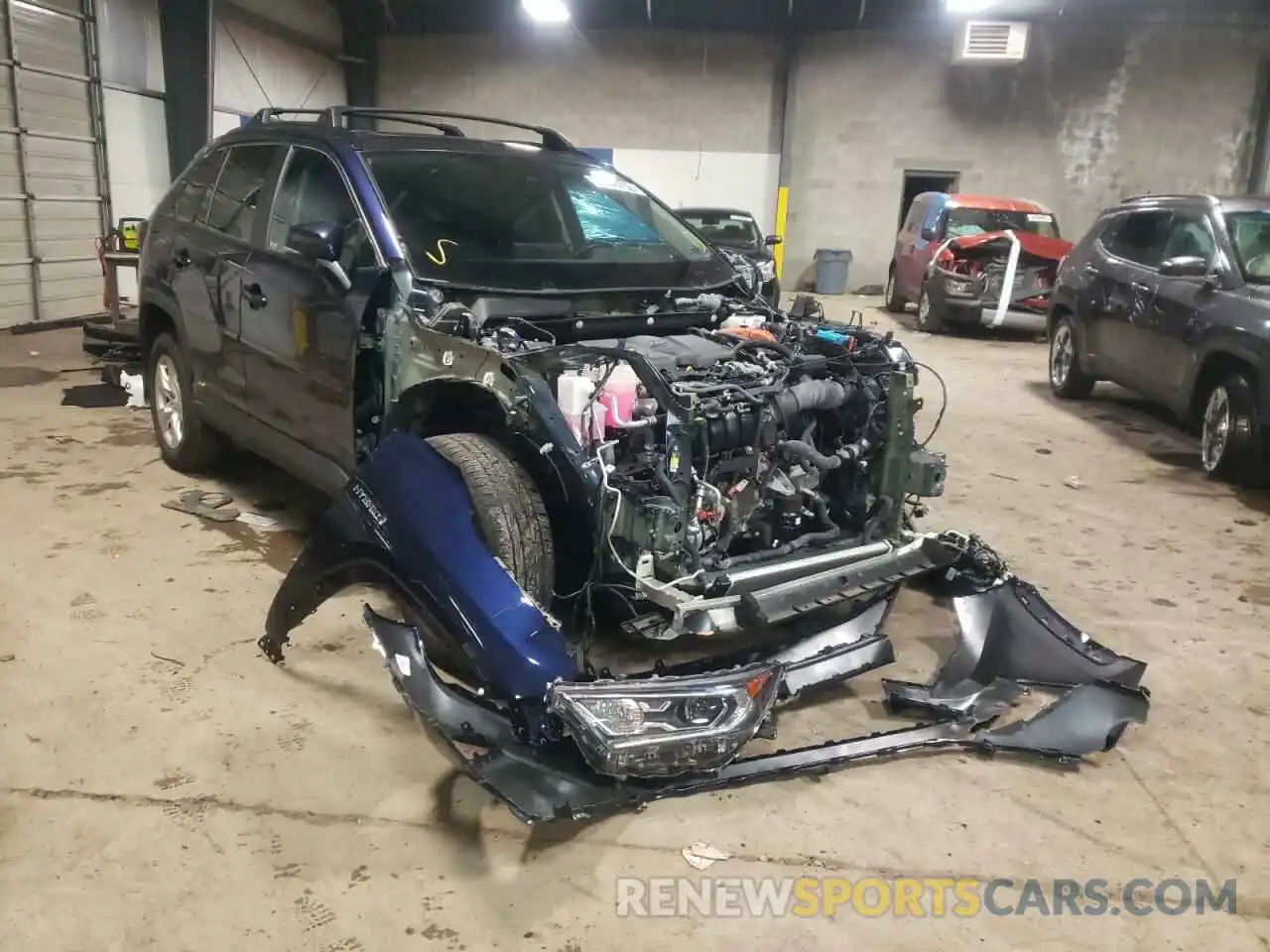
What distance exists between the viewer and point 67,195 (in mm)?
10383

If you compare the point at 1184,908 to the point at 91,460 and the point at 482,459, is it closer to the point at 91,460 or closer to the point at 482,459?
the point at 482,459

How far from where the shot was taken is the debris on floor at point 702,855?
2.32m

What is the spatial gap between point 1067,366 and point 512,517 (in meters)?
6.60

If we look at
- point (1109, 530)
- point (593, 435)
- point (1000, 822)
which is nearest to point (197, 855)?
point (593, 435)

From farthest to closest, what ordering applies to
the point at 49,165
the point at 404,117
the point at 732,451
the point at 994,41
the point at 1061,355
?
the point at 994,41 → the point at 49,165 → the point at 1061,355 → the point at 404,117 → the point at 732,451

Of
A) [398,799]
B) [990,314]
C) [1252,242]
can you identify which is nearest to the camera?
[398,799]

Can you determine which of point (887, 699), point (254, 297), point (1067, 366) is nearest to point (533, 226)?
point (254, 297)

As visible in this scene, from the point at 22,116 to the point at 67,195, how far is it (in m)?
0.95

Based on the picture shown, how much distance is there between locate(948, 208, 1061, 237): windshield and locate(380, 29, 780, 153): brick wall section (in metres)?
5.32

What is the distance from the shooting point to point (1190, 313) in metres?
5.96

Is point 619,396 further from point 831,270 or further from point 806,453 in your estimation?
point 831,270

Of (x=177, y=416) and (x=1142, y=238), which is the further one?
(x=1142, y=238)

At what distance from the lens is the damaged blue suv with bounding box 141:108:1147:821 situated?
2414 millimetres

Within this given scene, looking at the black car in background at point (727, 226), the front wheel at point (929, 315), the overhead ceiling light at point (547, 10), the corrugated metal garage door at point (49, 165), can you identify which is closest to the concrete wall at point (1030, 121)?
the overhead ceiling light at point (547, 10)
